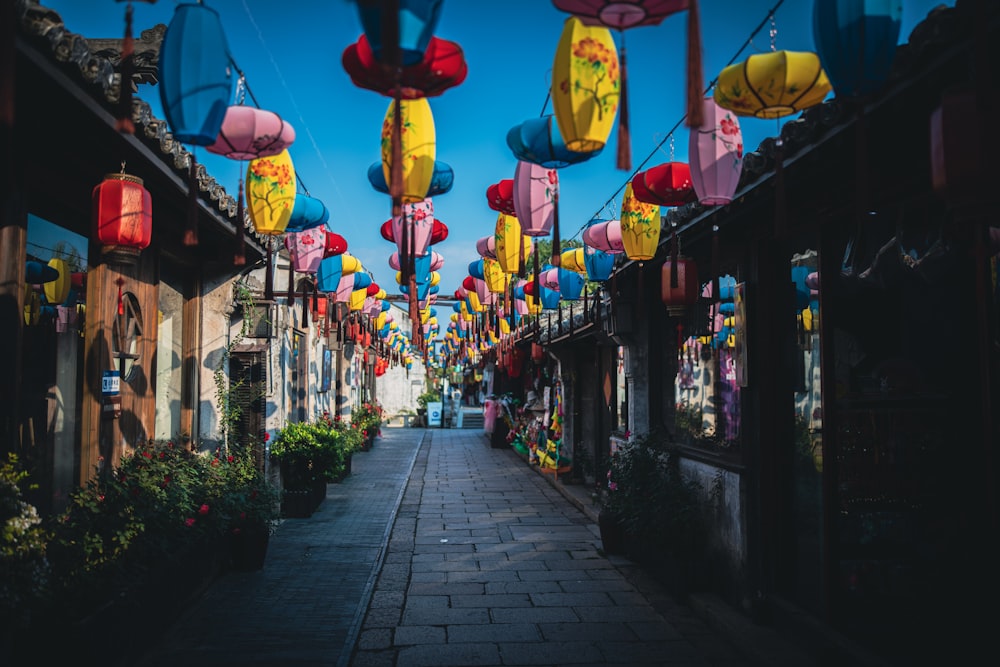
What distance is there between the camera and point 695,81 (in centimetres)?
285

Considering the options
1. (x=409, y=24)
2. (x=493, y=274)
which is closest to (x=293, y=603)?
(x=493, y=274)

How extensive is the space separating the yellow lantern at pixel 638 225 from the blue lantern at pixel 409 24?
3.47 m

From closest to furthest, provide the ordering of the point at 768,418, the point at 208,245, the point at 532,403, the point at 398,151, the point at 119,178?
the point at 398,151, the point at 119,178, the point at 768,418, the point at 208,245, the point at 532,403

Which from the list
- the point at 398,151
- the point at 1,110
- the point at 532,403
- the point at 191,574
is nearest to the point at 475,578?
the point at 191,574

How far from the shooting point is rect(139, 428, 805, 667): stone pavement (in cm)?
544

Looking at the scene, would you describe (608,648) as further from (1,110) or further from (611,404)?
(611,404)

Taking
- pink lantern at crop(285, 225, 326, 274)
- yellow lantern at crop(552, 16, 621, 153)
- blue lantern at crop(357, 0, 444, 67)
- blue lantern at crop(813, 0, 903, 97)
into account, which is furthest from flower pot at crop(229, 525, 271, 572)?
blue lantern at crop(813, 0, 903, 97)

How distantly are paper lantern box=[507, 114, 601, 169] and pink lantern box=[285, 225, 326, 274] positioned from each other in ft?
13.8

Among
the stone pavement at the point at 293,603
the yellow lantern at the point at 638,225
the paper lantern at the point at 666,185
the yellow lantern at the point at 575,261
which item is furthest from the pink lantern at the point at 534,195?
the stone pavement at the point at 293,603

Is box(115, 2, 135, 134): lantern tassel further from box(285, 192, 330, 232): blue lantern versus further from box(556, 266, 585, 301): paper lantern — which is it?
box(556, 266, 585, 301): paper lantern

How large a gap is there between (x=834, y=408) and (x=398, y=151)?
3841mm

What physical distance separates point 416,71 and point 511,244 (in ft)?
13.3

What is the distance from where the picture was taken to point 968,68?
3166 mm

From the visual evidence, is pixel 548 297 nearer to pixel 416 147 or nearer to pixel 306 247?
pixel 306 247
